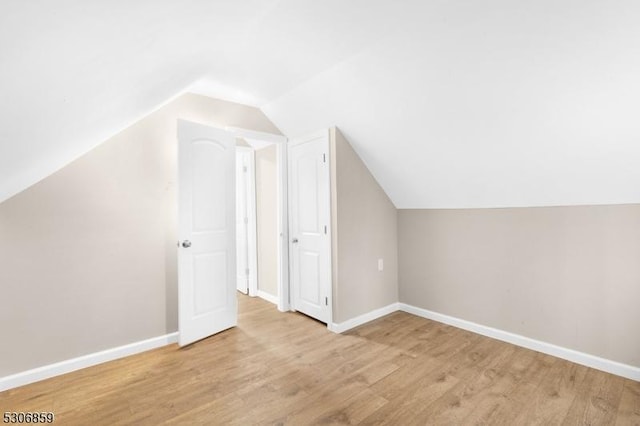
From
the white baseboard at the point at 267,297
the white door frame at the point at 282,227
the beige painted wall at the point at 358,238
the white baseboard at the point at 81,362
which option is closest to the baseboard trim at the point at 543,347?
the beige painted wall at the point at 358,238

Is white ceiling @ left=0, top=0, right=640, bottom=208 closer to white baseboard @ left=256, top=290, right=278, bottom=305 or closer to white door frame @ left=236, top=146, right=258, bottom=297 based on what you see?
white door frame @ left=236, top=146, right=258, bottom=297

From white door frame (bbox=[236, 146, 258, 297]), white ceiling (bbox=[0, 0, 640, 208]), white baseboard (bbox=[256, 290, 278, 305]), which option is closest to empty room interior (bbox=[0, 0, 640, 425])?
white ceiling (bbox=[0, 0, 640, 208])

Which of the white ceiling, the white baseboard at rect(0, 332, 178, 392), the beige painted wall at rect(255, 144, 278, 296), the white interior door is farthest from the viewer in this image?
the beige painted wall at rect(255, 144, 278, 296)

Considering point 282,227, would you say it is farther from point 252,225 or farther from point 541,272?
point 541,272

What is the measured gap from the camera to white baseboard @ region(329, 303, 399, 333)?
302 centimetres

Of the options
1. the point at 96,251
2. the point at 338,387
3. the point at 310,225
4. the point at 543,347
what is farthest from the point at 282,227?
the point at 543,347

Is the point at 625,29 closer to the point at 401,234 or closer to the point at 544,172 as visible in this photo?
the point at 544,172

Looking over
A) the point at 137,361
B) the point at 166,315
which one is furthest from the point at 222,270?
the point at 137,361

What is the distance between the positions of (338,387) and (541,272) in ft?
6.51

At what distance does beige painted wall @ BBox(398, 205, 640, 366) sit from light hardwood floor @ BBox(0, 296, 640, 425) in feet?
0.83

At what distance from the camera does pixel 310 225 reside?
3.37 metres

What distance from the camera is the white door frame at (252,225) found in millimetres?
4297

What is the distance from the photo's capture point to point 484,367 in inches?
90.7

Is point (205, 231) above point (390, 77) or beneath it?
beneath
